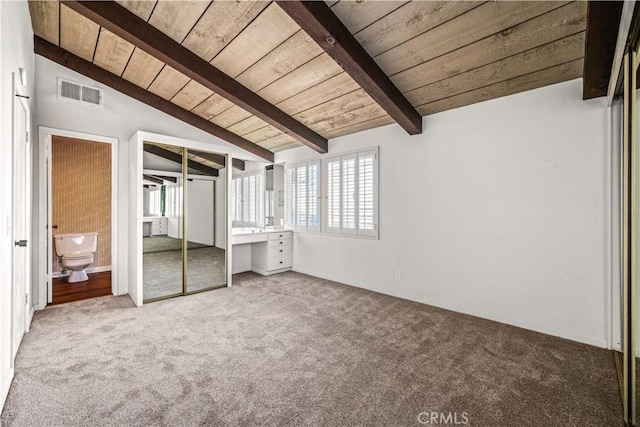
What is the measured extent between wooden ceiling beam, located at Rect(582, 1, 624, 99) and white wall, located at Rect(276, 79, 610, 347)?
0.24m

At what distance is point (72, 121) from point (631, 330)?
5.48 m

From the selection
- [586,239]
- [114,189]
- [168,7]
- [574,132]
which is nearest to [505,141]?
[574,132]

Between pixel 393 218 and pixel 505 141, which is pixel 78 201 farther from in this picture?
pixel 505 141

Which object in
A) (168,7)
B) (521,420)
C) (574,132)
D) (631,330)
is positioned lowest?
(521,420)

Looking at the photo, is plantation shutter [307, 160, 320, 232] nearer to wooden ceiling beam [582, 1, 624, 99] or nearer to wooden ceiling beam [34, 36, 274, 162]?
wooden ceiling beam [34, 36, 274, 162]

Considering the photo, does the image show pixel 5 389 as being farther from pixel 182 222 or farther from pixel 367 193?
pixel 367 193

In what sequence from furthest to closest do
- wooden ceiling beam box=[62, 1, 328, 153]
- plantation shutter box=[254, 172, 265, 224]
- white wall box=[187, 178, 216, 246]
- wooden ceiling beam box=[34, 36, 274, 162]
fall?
plantation shutter box=[254, 172, 265, 224] < white wall box=[187, 178, 216, 246] < wooden ceiling beam box=[34, 36, 274, 162] < wooden ceiling beam box=[62, 1, 328, 153]

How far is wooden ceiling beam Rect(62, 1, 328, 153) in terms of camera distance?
7.85 feet

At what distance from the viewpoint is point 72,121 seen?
3600 millimetres

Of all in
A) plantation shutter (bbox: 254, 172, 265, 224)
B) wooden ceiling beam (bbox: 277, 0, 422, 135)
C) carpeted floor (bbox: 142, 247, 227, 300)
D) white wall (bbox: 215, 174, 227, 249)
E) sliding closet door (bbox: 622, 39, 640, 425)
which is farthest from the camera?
plantation shutter (bbox: 254, 172, 265, 224)

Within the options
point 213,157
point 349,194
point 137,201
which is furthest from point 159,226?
point 349,194

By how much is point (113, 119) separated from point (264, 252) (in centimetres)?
280

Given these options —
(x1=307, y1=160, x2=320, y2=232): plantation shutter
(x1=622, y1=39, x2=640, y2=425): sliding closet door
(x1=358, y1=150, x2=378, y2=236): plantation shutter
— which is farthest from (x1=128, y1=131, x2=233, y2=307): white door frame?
(x1=622, y1=39, x2=640, y2=425): sliding closet door

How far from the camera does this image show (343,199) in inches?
171
